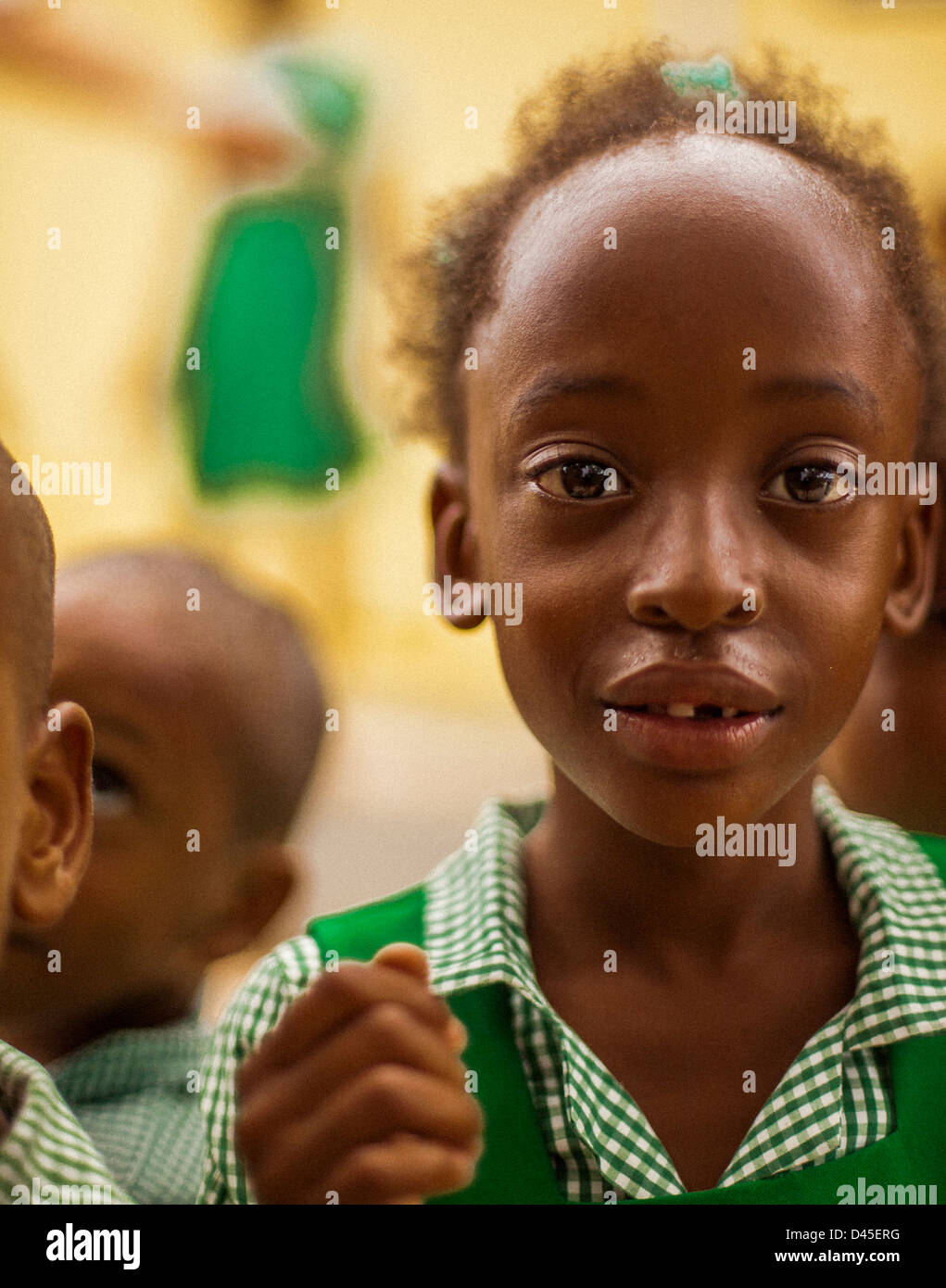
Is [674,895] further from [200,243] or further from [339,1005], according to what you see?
[200,243]

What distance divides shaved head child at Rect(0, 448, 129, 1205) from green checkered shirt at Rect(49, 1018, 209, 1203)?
27cm

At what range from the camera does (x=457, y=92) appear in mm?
3217

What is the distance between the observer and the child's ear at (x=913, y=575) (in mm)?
842

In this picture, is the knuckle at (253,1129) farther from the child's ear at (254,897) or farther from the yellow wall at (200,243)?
the yellow wall at (200,243)

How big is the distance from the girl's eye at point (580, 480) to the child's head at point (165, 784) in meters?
0.39

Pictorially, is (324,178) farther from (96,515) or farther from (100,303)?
(96,515)

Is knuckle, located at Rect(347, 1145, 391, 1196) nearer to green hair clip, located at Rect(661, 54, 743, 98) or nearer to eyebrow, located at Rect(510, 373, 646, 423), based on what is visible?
eyebrow, located at Rect(510, 373, 646, 423)

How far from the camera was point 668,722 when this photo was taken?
2.31 ft

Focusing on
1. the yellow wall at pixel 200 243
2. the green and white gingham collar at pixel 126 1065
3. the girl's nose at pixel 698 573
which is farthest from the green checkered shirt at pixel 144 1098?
the yellow wall at pixel 200 243

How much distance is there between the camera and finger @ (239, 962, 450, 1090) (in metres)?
0.60

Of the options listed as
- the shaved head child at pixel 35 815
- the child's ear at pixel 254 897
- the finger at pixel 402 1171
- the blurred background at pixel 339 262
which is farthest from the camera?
the blurred background at pixel 339 262

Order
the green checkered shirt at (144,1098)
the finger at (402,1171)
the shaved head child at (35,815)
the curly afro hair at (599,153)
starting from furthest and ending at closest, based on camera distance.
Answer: the green checkered shirt at (144,1098) < the curly afro hair at (599,153) < the shaved head child at (35,815) < the finger at (402,1171)

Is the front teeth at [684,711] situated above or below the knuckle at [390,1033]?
above

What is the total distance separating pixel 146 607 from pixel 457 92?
2.48m
